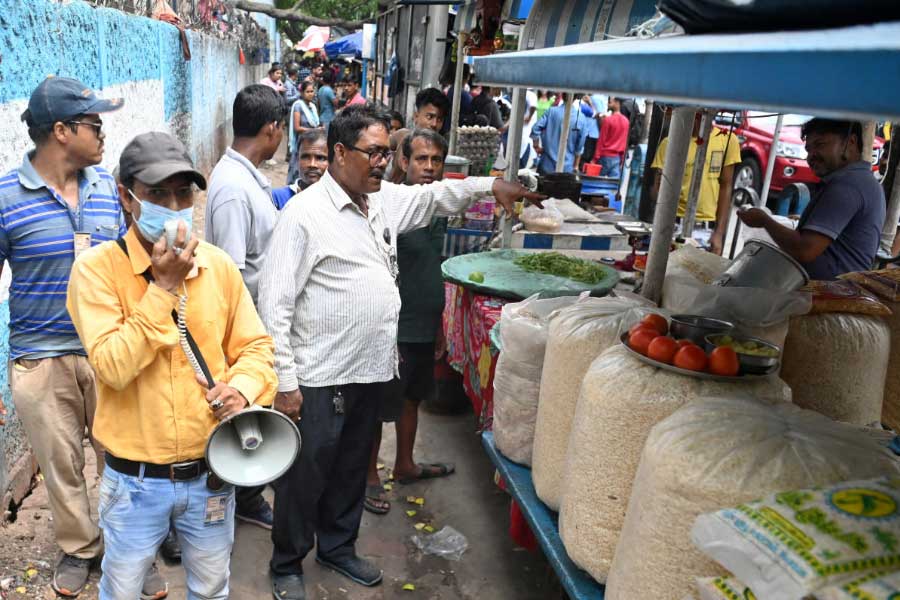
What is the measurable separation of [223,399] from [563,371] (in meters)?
1.13

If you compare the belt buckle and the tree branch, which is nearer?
the belt buckle

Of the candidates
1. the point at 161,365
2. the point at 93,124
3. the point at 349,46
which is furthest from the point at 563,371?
the point at 349,46

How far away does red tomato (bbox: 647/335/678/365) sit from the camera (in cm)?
193

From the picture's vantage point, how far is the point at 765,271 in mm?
2668

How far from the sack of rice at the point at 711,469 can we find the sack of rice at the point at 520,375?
1.02 m

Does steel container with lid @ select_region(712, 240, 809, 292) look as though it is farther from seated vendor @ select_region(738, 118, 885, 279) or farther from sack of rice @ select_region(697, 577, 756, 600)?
sack of rice @ select_region(697, 577, 756, 600)

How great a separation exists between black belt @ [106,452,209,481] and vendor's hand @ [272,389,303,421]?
2.03 ft

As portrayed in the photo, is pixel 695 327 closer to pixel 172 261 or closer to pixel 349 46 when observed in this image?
pixel 172 261

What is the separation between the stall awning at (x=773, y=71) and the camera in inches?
34.2

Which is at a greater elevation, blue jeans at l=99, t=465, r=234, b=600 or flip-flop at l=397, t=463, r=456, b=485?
blue jeans at l=99, t=465, r=234, b=600

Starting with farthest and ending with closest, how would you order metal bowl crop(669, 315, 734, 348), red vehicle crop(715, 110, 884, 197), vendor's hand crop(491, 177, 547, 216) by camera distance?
red vehicle crop(715, 110, 884, 197)
vendor's hand crop(491, 177, 547, 216)
metal bowl crop(669, 315, 734, 348)

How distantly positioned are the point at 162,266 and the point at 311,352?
3.63 ft

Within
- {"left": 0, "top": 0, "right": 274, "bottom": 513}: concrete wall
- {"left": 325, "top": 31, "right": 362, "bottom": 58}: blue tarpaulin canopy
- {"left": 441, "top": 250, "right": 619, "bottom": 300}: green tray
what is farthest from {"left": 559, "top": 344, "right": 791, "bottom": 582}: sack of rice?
{"left": 325, "top": 31, "right": 362, "bottom": 58}: blue tarpaulin canopy

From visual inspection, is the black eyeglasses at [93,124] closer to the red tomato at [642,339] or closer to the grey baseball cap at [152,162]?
the grey baseball cap at [152,162]
